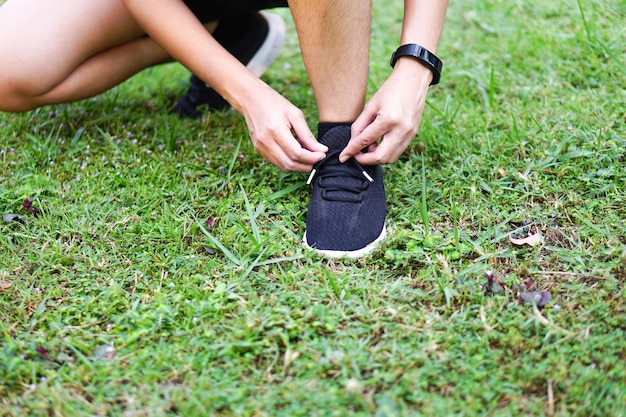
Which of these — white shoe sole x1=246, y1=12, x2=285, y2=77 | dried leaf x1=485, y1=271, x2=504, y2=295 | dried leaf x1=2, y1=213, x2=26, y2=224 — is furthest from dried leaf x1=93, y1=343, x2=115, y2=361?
white shoe sole x1=246, y1=12, x2=285, y2=77

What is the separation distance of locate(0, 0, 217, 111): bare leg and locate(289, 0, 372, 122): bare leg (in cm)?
80

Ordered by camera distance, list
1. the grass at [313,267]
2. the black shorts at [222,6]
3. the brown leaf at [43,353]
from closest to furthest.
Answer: the grass at [313,267] → the brown leaf at [43,353] → the black shorts at [222,6]

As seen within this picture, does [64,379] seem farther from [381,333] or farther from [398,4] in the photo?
[398,4]

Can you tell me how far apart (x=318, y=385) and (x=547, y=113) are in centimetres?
150

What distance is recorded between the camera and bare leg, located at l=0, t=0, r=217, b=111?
2182 millimetres

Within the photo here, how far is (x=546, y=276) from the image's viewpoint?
167 cm

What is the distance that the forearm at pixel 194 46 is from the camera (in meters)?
1.92

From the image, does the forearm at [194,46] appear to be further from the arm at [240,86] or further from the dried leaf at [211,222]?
the dried leaf at [211,222]

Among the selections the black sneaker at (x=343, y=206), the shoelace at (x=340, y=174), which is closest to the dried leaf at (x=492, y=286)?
the black sneaker at (x=343, y=206)

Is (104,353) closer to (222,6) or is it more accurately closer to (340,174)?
(340,174)

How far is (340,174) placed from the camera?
73.8 inches

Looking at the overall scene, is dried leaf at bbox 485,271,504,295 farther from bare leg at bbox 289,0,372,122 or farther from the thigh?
the thigh

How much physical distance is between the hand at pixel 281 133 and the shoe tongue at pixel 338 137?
0.04m

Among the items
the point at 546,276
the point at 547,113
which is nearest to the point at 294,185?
the point at 546,276
